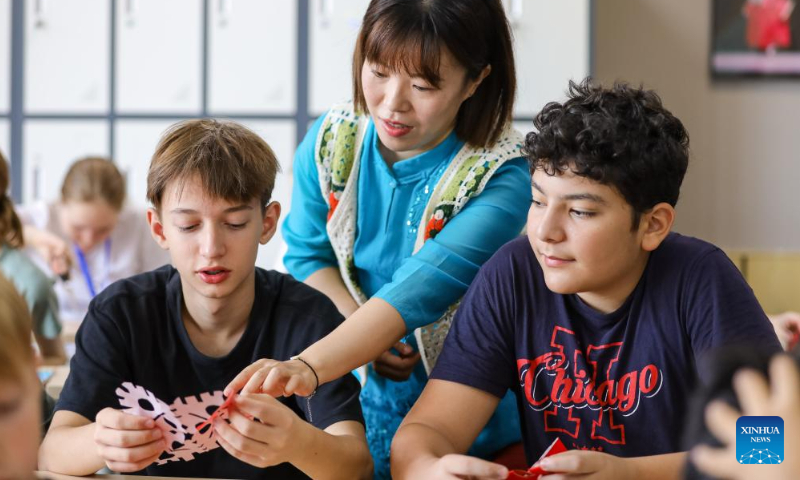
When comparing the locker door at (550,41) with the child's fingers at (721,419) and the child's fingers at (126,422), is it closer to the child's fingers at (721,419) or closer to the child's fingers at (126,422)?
the child's fingers at (126,422)

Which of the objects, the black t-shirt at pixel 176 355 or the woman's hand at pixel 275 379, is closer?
the woman's hand at pixel 275 379

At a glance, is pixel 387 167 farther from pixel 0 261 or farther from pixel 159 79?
pixel 159 79

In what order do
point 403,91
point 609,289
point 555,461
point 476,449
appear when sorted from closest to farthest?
point 555,461
point 609,289
point 403,91
point 476,449

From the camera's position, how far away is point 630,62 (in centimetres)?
416

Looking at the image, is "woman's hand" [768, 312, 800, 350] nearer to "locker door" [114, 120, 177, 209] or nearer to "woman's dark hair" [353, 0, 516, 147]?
"woman's dark hair" [353, 0, 516, 147]

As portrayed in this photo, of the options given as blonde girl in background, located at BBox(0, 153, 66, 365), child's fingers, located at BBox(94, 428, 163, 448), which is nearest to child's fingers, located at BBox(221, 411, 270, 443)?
child's fingers, located at BBox(94, 428, 163, 448)

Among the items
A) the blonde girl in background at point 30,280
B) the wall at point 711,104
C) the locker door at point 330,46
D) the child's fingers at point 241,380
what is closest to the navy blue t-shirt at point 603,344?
the child's fingers at point 241,380

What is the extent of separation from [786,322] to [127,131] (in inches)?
121

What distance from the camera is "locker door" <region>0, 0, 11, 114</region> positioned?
414cm

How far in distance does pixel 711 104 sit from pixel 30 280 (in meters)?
2.96

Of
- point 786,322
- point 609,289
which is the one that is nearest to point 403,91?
point 609,289

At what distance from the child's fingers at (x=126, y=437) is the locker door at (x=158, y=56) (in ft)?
10.2

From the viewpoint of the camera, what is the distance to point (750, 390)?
67 centimetres

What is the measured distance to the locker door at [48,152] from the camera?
419cm
